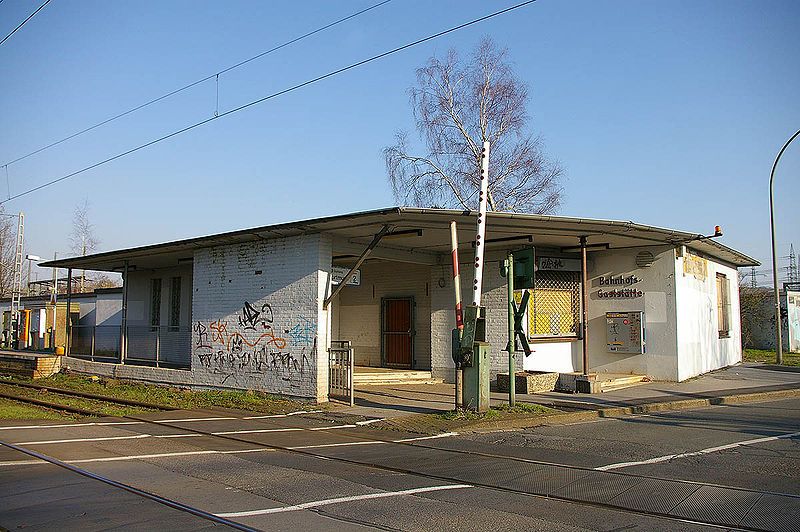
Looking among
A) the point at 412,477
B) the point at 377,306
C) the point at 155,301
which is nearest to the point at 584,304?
the point at 377,306

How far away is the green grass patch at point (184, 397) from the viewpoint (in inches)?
615

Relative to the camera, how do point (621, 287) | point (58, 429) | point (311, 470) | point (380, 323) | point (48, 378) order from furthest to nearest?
point (48, 378)
point (380, 323)
point (621, 287)
point (58, 429)
point (311, 470)

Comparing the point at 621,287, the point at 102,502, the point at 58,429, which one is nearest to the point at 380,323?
the point at 621,287

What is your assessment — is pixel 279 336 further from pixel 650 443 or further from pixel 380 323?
pixel 650 443

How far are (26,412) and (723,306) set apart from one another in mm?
21138

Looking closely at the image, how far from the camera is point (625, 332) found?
61.7 ft

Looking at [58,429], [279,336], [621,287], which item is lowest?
[58,429]

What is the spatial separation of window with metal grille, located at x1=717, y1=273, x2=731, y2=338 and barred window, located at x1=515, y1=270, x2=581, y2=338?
6.41 meters

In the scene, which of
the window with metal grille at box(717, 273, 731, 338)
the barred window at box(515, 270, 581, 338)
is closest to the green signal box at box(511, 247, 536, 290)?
the barred window at box(515, 270, 581, 338)

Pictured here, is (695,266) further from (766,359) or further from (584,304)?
(766,359)

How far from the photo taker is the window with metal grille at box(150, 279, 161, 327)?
2547 cm

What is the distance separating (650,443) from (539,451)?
5.98ft

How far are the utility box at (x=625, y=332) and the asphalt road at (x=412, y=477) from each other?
5.73 metres

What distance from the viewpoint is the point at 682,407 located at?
1466 cm
